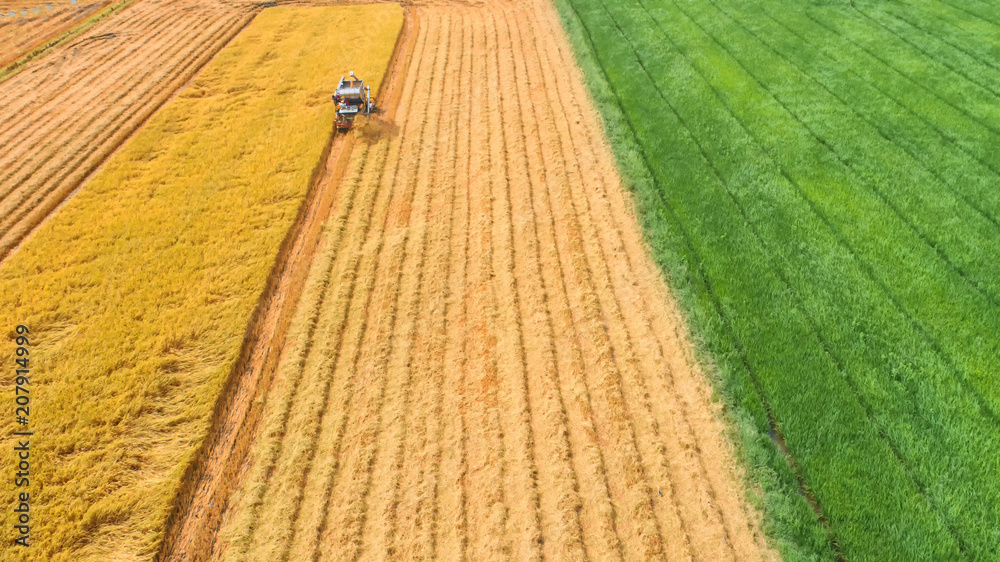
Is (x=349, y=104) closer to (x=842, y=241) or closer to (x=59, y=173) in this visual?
(x=59, y=173)

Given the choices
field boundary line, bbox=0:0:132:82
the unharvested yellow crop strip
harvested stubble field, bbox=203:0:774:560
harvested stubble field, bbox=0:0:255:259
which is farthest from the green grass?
field boundary line, bbox=0:0:132:82

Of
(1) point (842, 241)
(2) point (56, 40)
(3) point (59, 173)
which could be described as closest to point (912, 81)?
(1) point (842, 241)

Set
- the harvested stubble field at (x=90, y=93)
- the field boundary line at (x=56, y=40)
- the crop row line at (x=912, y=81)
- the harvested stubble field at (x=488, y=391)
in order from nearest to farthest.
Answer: the harvested stubble field at (x=488, y=391) < the crop row line at (x=912, y=81) < the harvested stubble field at (x=90, y=93) < the field boundary line at (x=56, y=40)

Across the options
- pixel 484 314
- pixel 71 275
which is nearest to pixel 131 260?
pixel 71 275

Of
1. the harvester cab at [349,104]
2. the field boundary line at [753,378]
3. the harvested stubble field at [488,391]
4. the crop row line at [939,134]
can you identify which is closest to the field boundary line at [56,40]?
the harvester cab at [349,104]

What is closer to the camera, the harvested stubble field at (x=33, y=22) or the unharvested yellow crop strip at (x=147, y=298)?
the unharvested yellow crop strip at (x=147, y=298)

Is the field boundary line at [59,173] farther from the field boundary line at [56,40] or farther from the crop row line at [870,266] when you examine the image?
the crop row line at [870,266]

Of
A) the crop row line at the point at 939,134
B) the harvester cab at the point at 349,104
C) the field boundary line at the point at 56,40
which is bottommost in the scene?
the crop row line at the point at 939,134
